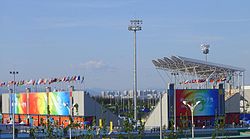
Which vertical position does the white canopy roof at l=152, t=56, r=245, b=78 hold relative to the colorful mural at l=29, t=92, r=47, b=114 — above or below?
above

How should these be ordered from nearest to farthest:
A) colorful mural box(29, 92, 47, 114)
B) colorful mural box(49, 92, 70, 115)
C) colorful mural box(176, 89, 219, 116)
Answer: colorful mural box(176, 89, 219, 116)
colorful mural box(49, 92, 70, 115)
colorful mural box(29, 92, 47, 114)

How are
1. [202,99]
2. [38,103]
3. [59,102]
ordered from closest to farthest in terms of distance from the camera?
[202,99], [59,102], [38,103]

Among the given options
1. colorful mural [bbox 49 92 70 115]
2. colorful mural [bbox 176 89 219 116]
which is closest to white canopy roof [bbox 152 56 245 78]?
colorful mural [bbox 176 89 219 116]

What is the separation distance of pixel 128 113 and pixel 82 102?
49977 mm

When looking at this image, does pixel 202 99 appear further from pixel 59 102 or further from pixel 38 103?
pixel 38 103

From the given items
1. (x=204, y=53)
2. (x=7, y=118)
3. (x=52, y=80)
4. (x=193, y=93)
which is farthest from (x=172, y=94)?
(x=7, y=118)

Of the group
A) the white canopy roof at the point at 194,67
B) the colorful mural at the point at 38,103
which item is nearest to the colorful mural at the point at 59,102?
the colorful mural at the point at 38,103

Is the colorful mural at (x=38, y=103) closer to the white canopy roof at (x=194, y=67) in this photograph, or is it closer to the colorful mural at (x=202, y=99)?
the white canopy roof at (x=194, y=67)

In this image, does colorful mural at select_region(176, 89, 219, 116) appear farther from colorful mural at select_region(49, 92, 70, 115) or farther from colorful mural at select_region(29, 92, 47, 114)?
colorful mural at select_region(29, 92, 47, 114)

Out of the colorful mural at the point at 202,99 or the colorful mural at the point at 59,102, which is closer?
the colorful mural at the point at 202,99

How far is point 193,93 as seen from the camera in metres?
65.6

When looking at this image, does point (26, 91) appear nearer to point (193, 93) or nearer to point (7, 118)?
point (7, 118)

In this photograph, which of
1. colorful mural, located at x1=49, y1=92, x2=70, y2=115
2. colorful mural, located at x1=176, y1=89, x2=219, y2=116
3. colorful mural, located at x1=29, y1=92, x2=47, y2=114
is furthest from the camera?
colorful mural, located at x1=29, y1=92, x2=47, y2=114

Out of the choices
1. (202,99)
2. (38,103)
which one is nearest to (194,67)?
(202,99)
